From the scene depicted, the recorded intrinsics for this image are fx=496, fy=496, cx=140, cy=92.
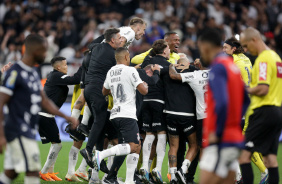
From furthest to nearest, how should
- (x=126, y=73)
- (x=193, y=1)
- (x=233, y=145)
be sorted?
(x=193, y=1), (x=126, y=73), (x=233, y=145)

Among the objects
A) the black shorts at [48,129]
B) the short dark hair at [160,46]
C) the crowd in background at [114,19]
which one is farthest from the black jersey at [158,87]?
the crowd in background at [114,19]

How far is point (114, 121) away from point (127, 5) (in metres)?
14.5

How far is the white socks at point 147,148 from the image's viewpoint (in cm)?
921

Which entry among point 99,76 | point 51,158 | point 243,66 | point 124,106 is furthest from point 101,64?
point 243,66

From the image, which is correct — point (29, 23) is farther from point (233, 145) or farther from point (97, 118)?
point (233, 145)

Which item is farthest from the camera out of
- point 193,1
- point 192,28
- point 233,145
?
point 193,1

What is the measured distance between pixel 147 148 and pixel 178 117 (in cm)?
89

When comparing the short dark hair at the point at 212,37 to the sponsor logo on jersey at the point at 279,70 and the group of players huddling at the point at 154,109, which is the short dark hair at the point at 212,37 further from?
the sponsor logo on jersey at the point at 279,70

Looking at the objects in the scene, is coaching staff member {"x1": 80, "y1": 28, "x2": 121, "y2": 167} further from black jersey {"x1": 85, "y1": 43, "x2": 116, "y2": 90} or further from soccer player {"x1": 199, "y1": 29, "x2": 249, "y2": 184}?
soccer player {"x1": 199, "y1": 29, "x2": 249, "y2": 184}

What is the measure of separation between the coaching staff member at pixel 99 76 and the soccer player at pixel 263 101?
276 centimetres

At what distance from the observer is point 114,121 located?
323 inches

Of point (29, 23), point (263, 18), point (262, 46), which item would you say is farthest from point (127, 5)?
point (262, 46)

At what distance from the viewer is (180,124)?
9.05 meters

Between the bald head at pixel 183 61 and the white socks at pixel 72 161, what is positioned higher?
the bald head at pixel 183 61
